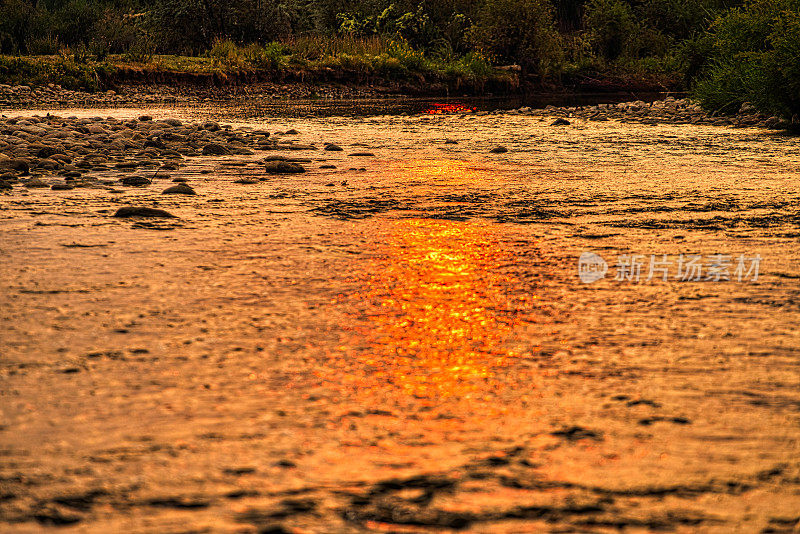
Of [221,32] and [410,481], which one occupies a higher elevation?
[221,32]

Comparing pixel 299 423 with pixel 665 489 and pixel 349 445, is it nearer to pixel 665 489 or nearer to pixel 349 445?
pixel 349 445

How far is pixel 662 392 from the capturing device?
216 cm

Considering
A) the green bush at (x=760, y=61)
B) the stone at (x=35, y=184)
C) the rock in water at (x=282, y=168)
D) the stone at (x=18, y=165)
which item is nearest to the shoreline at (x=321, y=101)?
the green bush at (x=760, y=61)

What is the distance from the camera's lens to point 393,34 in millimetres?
31594

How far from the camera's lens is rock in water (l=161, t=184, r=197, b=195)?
222 inches

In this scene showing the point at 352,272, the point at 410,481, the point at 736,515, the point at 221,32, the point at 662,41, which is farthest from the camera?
the point at 662,41

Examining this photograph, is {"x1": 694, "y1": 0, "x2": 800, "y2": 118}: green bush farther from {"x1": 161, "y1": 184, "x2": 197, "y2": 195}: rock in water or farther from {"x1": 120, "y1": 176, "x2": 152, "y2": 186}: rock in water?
{"x1": 120, "y1": 176, "x2": 152, "y2": 186}: rock in water

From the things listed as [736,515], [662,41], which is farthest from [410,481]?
[662,41]

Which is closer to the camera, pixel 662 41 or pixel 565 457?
pixel 565 457

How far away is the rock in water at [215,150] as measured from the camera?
8.35 metres

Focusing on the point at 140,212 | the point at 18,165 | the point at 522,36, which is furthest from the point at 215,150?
the point at 522,36

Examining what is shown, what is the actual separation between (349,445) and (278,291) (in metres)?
1.41

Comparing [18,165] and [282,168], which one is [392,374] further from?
[18,165]

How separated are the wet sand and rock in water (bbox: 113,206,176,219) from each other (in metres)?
0.13
